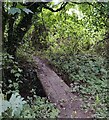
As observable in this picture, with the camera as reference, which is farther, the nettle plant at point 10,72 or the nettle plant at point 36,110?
the nettle plant at point 10,72

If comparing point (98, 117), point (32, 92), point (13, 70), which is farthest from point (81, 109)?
point (13, 70)

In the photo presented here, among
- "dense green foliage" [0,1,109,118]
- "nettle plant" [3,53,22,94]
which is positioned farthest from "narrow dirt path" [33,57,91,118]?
"nettle plant" [3,53,22,94]

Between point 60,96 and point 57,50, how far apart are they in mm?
1926

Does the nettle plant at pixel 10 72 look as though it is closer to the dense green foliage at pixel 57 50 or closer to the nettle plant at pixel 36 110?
the dense green foliage at pixel 57 50

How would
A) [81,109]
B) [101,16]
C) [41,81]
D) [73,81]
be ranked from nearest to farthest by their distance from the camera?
[81,109]
[41,81]
[73,81]
[101,16]

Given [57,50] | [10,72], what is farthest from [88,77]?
[10,72]

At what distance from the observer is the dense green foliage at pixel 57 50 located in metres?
3.14

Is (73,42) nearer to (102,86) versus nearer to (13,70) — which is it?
(102,86)

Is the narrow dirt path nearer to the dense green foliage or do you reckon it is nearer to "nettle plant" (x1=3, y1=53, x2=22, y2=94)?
the dense green foliage

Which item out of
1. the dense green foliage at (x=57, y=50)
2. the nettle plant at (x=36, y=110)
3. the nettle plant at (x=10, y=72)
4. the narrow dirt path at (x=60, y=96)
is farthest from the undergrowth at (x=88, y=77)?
the nettle plant at (x=10, y=72)

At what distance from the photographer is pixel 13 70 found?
3340 millimetres

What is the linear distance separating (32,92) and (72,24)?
7.03ft

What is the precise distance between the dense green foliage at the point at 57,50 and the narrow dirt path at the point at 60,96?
9 cm

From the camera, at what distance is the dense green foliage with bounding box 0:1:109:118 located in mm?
3145
